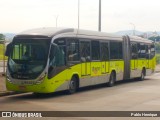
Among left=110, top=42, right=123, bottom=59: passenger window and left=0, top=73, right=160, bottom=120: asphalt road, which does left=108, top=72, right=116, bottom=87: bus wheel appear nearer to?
left=110, top=42, right=123, bottom=59: passenger window

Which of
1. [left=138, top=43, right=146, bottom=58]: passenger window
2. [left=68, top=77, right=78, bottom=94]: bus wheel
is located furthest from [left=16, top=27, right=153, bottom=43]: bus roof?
[left=138, top=43, right=146, bottom=58]: passenger window

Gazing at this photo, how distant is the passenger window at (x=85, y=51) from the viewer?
21466 mm

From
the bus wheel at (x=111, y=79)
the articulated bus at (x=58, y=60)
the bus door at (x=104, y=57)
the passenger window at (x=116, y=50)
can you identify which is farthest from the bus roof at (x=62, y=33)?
the bus wheel at (x=111, y=79)

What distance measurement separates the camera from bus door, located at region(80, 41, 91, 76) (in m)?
21.4

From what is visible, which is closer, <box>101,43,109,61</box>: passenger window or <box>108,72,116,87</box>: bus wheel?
<box>101,43,109,61</box>: passenger window

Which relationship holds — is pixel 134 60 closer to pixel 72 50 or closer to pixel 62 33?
pixel 72 50

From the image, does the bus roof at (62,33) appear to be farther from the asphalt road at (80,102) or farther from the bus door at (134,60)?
the bus door at (134,60)

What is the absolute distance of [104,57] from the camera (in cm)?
2439

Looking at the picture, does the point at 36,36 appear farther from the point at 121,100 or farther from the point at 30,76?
the point at 121,100

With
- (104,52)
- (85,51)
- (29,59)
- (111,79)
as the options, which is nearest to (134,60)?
(111,79)

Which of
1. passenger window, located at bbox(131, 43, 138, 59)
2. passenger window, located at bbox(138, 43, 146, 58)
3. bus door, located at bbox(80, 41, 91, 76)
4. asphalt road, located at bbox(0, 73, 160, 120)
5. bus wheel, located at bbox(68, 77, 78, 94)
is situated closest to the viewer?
asphalt road, located at bbox(0, 73, 160, 120)

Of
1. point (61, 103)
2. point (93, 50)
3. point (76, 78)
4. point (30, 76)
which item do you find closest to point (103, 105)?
point (61, 103)

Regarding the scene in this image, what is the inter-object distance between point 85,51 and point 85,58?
342 mm

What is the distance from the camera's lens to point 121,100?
1802 cm
